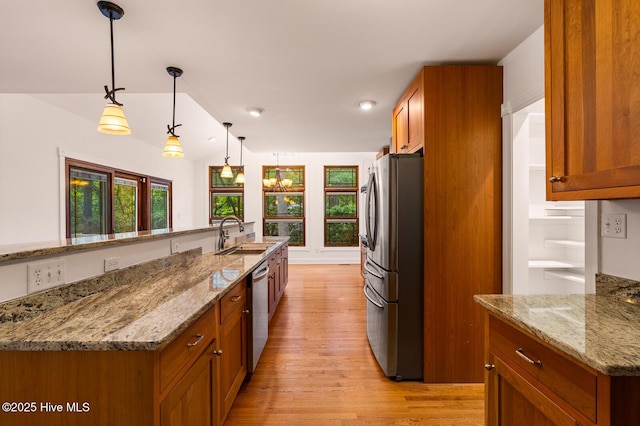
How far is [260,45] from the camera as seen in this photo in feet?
6.66

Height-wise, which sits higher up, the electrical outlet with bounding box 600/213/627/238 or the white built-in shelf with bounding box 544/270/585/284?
the electrical outlet with bounding box 600/213/627/238

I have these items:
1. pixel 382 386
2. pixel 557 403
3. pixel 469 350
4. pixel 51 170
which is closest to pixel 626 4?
pixel 557 403

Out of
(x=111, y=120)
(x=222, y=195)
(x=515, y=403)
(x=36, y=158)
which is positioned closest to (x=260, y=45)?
(x=111, y=120)

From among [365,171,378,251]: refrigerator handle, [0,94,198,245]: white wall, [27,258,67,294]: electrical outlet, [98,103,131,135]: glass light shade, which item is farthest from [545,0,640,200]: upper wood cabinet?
[0,94,198,245]: white wall

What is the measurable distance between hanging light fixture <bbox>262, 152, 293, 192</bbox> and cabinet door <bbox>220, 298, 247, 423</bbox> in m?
5.05

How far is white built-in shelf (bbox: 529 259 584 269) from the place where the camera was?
2.57 metres

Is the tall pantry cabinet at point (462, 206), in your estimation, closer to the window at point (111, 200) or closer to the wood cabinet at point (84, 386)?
the wood cabinet at point (84, 386)

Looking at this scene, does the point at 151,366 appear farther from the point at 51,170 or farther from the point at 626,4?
the point at 51,170

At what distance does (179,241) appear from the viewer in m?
2.26

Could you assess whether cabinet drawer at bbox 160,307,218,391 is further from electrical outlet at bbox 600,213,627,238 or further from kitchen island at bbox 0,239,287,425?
electrical outlet at bbox 600,213,627,238

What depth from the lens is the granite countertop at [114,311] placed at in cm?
90

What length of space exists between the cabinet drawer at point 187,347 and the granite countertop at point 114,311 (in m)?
Answer: 0.07

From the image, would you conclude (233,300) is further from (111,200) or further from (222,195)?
(222,195)

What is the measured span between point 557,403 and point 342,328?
8.10 feet
